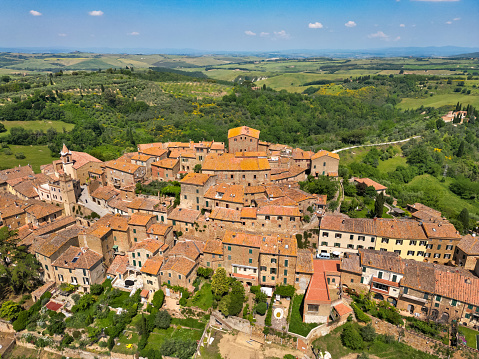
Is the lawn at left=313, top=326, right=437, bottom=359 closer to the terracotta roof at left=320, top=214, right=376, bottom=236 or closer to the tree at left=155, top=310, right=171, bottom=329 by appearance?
the terracotta roof at left=320, top=214, right=376, bottom=236

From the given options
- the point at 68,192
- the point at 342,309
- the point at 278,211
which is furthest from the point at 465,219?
the point at 68,192

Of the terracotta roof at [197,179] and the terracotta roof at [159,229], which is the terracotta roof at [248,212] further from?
the terracotta roof at [159,229]

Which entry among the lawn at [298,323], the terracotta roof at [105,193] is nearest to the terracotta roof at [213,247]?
the lawn at [298,323]

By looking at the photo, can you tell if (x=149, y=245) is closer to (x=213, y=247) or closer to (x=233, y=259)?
(x=213, y=247)

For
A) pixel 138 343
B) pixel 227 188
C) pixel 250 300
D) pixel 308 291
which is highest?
pixel 227 188

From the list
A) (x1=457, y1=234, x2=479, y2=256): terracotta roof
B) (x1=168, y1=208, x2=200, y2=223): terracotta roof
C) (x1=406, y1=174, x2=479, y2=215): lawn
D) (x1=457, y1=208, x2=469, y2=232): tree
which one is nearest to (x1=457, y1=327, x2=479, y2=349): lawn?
(x1=457, y1=234, x2=479, y2=256): terracotta roof

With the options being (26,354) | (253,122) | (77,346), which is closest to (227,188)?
(77,346)

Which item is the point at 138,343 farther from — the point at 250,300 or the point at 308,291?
the point at 308,291
